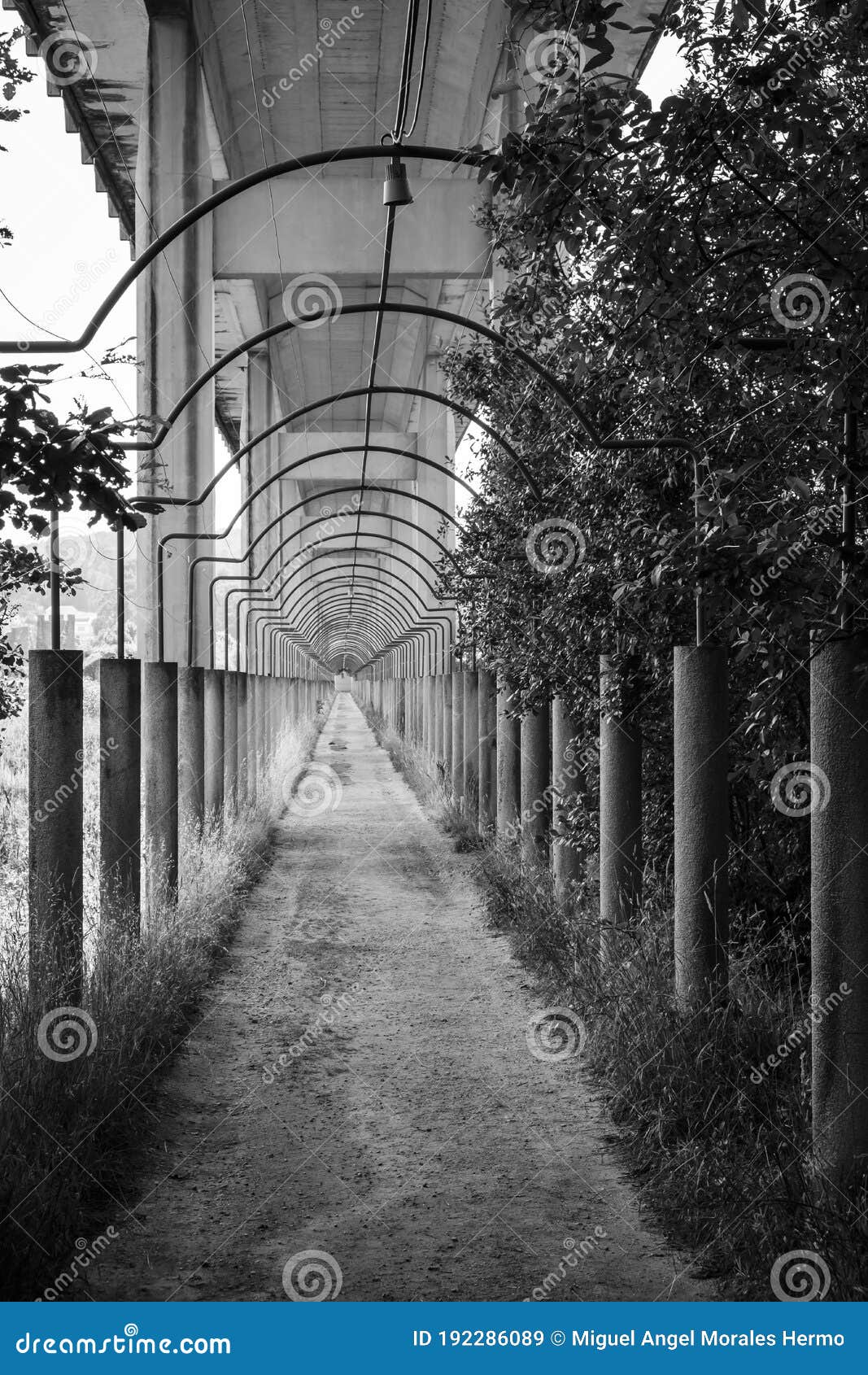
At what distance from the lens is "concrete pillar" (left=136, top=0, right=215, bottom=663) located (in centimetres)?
1351

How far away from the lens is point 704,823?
5336 millimetres

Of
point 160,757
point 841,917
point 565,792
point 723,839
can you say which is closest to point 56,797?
point 723,839

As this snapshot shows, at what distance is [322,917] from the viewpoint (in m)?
9.88

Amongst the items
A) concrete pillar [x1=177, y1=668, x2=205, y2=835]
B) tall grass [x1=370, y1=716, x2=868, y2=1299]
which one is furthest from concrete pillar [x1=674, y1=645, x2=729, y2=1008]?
concrete pillar [x1=177, y1=668, x2=205, y2=835]

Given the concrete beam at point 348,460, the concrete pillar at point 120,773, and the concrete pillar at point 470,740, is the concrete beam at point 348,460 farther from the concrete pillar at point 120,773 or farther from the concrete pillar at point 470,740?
the concrete pillar at point 120,773

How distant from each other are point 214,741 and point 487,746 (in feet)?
10.9

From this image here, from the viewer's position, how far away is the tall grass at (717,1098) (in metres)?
3.56

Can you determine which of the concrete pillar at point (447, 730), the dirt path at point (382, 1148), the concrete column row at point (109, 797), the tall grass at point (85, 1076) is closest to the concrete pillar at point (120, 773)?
the concrete column row at point (109, 797)

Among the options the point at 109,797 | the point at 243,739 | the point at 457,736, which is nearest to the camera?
the point at 109,797

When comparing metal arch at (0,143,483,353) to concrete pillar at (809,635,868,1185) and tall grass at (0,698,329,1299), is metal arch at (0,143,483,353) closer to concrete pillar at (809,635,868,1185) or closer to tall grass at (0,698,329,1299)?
concrete pillar at (809,635,868,1185)

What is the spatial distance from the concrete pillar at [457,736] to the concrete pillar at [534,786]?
560 centimetres

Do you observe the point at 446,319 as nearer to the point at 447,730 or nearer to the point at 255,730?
→ the point at 447,730

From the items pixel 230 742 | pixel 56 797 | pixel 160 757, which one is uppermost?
pixel 56 797

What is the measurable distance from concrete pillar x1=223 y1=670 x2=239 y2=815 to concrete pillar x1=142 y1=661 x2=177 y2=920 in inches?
177
